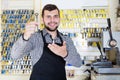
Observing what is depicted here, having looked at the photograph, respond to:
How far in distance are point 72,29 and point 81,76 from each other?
57 centimetres

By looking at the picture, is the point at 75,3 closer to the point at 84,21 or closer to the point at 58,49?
the point at 84,21

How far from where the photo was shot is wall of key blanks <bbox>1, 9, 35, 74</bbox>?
9.89ft

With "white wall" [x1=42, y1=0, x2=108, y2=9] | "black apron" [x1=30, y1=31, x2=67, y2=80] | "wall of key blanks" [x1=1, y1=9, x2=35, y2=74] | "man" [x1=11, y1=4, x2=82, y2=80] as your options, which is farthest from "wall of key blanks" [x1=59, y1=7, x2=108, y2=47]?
"black apron" [x1=30, y1=31, x2=67, y2=80]

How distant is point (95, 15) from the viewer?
2.95 meters

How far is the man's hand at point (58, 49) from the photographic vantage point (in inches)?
80.4

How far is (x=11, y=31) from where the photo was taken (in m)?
3.03

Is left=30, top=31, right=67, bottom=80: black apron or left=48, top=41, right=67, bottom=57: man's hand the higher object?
left=48, top=41, right=67, bottom=57: man's hand

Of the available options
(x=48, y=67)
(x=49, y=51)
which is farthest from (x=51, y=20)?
(x=48, y=67)

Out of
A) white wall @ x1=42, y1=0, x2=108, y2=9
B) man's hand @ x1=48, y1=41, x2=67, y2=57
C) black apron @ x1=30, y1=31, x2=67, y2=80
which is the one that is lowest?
black apron @ x1=30, y1=31, x2=67, y2=80

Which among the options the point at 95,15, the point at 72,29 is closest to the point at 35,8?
the point at 72,29

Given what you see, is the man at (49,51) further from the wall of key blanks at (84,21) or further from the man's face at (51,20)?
the wall of key blanks at (84,21)

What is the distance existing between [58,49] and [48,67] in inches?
6.9

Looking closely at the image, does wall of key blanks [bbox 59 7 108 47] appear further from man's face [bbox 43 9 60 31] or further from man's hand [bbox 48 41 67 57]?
man's hand [bbox 48 41 67 57]

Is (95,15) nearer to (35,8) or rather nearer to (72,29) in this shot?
(72,29)
